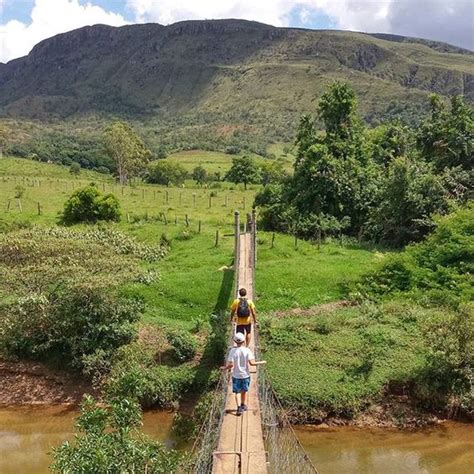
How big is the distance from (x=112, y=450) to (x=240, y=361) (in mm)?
2033

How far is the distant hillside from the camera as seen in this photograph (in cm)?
11381

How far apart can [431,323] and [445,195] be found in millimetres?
10838

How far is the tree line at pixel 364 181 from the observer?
2359cm

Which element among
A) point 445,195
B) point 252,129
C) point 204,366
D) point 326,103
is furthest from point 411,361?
point 252,129

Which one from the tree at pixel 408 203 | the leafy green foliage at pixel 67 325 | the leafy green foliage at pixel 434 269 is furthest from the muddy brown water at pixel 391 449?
the tree at pixel 408 203

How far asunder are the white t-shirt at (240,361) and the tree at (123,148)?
1458 inches

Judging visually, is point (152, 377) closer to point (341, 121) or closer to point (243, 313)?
point (243, 313)

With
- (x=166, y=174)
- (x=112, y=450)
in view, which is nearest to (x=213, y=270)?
(x=112, y=450)

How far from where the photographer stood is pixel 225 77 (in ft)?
475

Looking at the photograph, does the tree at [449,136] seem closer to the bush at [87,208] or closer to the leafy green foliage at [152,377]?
the bush at [87,208]

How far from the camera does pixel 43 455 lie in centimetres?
1242

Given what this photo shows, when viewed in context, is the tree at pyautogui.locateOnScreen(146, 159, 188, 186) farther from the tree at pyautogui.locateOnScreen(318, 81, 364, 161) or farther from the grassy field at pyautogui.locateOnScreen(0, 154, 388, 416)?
the tree at pyautogui.locateOnScreen(318, 81, 364, 161)

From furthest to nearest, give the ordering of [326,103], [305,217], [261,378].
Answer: [326,103] < [305,217] < [261,378]

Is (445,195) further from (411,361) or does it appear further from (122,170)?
(122,170)
